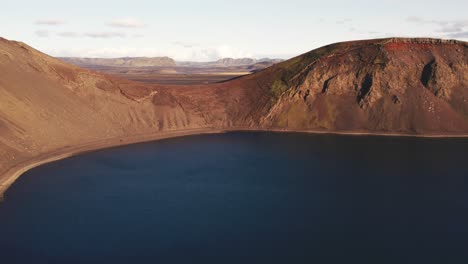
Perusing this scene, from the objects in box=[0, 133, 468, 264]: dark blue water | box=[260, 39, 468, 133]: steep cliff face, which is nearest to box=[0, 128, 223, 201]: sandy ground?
box=[0, 133, 468, 264]: dark blue water

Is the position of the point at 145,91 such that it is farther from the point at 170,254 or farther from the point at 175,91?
the point at 170,254

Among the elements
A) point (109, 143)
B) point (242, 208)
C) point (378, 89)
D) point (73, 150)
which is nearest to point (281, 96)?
point (378, 89)

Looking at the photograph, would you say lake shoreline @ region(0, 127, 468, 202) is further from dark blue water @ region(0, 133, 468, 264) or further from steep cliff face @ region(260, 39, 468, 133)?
dark blue water @ region(0, 133, 468, 264)

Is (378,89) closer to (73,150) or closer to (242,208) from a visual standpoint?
(242,208)

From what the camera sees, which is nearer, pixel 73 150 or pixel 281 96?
pixel 73 150

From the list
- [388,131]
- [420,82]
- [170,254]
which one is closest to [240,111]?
[388,131]
